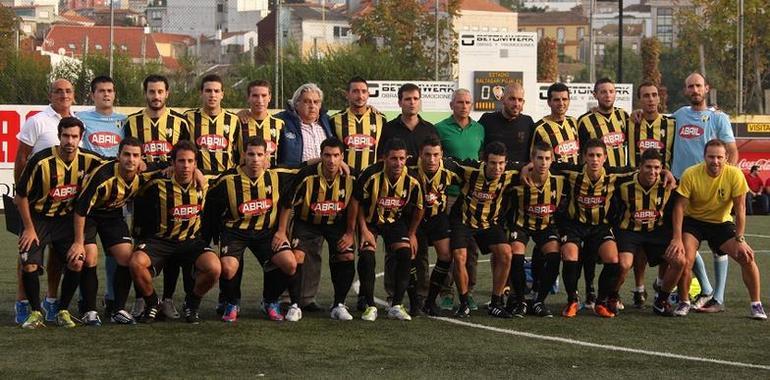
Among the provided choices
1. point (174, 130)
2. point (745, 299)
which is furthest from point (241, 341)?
point (745, 299)

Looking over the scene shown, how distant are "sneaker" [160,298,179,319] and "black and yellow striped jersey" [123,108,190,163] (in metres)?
1.00

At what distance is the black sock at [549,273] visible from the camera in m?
9.34

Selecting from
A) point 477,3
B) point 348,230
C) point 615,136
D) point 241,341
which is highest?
point 477,3

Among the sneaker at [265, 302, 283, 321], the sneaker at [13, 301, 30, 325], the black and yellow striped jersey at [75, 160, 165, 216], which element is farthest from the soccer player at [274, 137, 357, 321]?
the sneaker at [13, 301, 30, 325]

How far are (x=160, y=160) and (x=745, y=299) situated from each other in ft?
15.7

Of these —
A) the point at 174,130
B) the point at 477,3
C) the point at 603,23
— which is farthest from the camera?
the point at 603,23

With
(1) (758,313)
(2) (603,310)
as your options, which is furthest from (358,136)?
(1) (758,313)

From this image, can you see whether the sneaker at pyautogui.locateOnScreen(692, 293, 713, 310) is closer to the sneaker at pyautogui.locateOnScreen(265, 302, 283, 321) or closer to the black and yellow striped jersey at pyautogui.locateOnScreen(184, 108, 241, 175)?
the sneaker at pyautogui.locateOnScreen(265, 302, 283, 321)

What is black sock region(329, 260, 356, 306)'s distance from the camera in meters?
9.13

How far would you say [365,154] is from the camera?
964 cm

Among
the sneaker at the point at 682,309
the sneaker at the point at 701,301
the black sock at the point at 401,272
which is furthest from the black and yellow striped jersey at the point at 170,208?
the sneaker at the point at 701,301

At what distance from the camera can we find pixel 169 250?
880cm

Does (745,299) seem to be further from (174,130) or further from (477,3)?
(477,3)

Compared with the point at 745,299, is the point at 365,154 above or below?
above
